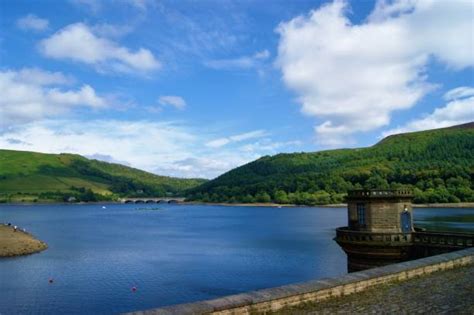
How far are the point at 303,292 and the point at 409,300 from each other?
4.03m

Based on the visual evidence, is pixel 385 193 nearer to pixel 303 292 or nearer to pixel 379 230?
pixel 379 230

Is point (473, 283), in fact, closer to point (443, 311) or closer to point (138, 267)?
point (443, 311)

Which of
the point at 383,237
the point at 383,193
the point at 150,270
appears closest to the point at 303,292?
the point at 383,237

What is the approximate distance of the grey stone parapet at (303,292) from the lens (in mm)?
13312

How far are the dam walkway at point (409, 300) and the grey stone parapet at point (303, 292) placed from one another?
10.8 inches

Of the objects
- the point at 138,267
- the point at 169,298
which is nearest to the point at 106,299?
the point at 169,298

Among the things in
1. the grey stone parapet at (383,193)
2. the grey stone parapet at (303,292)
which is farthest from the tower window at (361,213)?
the grey stone parapet at (303,292)

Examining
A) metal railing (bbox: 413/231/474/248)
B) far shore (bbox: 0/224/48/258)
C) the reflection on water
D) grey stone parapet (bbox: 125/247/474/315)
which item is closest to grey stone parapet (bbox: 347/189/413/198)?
metal railing (bbox: 413/231/474/248)

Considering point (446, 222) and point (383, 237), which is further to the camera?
point (446, 222)

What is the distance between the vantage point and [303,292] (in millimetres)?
15438

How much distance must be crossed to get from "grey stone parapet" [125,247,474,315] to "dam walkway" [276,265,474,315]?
27 centimetres

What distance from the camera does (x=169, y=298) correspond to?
45875mm

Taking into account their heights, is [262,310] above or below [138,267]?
above

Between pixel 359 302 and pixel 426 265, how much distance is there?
638 centimetres
